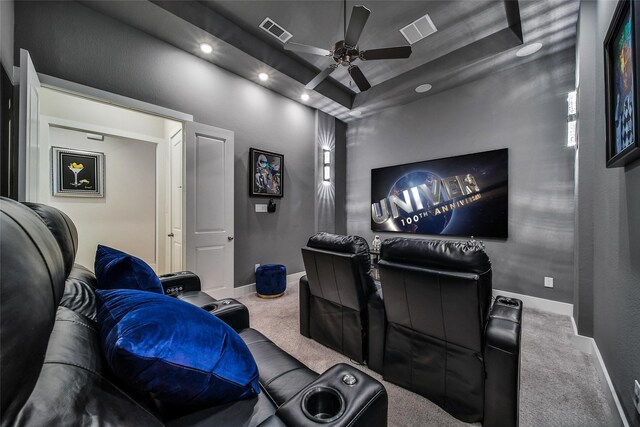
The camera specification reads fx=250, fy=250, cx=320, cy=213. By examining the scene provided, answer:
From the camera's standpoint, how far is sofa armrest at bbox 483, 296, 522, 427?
1231mm

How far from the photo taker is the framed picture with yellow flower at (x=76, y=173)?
12.0 ft

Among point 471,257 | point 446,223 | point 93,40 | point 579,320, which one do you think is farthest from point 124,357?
point 446,223

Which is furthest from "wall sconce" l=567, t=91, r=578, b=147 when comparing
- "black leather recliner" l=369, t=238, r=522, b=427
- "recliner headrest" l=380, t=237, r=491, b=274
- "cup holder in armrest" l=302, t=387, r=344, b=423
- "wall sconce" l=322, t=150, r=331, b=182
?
"wall sconce" l=322, t=150, r=331, b=182

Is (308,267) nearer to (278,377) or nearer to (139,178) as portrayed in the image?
(278,377)

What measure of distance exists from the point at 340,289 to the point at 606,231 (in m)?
1.87

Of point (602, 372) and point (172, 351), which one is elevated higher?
point (172, 351)

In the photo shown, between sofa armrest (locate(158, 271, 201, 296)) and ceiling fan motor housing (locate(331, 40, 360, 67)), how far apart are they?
8.54 feet

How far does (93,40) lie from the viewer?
101 inches

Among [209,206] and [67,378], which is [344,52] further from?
[67,378]

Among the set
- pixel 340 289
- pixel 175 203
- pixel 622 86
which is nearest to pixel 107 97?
pixel 175 203

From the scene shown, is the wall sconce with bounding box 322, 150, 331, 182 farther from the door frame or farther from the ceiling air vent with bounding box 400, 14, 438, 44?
the door frame

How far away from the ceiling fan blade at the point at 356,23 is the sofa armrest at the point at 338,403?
2.55 m

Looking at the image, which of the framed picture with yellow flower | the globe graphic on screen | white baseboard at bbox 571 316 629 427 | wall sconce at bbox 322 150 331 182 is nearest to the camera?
white baseboard at bbox 571 316 629 427

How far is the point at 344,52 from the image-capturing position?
2.54 m
